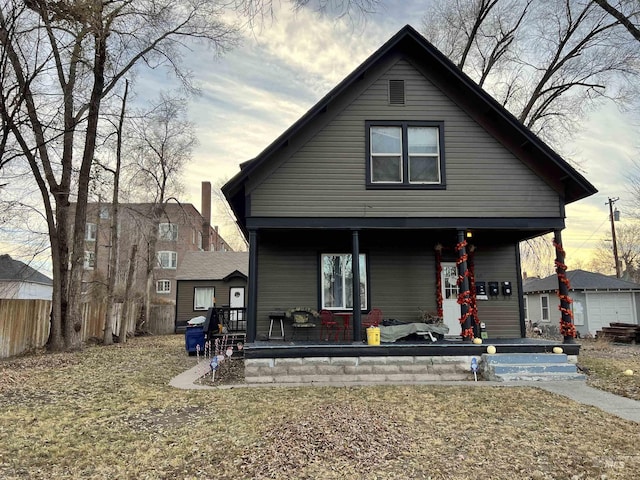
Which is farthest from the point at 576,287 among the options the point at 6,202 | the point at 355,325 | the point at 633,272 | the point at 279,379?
the point at 633,272

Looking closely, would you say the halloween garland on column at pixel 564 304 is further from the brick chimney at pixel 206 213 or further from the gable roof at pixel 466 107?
the brick chimney at pixel 206 213

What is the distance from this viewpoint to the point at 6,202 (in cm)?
1330

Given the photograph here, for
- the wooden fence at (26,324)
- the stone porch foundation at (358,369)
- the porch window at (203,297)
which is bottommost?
the stone porch foundation at (358,369)

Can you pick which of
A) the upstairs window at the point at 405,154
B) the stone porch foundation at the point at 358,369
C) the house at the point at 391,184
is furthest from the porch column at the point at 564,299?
the upstairs window at the point at 405,154

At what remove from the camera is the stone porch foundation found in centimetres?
856

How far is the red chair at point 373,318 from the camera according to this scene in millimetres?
10445

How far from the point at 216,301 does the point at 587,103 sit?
21.1 metres

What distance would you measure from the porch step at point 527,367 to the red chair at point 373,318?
2574mm

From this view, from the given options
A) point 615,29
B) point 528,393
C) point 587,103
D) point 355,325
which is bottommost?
point 528,393

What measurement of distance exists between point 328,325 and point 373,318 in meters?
1.14

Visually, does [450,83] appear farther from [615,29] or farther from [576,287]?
[576,287]

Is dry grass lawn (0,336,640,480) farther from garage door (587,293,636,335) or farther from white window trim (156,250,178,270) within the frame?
white window trim (156,250,178,270)

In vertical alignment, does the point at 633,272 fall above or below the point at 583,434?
above

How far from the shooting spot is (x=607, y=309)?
22.4m
